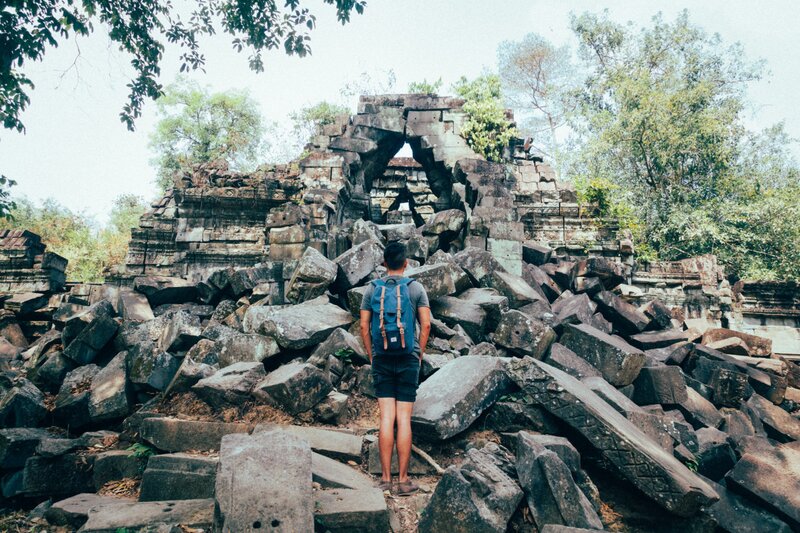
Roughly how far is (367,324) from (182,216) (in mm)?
6555

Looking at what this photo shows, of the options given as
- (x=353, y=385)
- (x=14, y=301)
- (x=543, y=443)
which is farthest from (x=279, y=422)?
(x=14, y=301)

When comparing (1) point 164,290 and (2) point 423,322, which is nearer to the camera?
(2) point 423,322

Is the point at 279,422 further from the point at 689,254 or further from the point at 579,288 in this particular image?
the point at 689,254

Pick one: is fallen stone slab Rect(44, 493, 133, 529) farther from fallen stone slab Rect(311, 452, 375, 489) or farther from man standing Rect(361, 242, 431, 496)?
man standing Rect(361, 242, 431, 496)

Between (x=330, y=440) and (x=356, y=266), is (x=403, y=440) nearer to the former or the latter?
(x=330, y=440)

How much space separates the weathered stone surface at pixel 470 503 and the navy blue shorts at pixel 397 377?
0.65m

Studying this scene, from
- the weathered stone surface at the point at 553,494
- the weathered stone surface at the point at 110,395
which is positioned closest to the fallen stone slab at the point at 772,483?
the weathered stone surface at the point at 553,494

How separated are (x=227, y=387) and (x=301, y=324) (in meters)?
0.91

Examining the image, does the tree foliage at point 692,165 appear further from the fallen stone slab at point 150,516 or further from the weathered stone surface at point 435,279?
the fallen stone slab at point 150,516

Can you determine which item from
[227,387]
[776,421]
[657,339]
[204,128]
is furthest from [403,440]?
[204,128]

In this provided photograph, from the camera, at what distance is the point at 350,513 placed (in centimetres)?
229

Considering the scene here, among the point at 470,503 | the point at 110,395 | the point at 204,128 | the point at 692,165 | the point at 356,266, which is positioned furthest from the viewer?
the point at 204,128

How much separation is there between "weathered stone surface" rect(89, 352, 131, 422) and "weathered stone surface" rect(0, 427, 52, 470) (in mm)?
379

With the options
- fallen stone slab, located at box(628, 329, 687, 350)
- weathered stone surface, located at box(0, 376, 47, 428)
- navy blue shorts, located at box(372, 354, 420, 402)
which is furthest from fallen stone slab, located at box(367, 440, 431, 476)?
fallen stone slab, located at box(628, 329, 687, 350)
